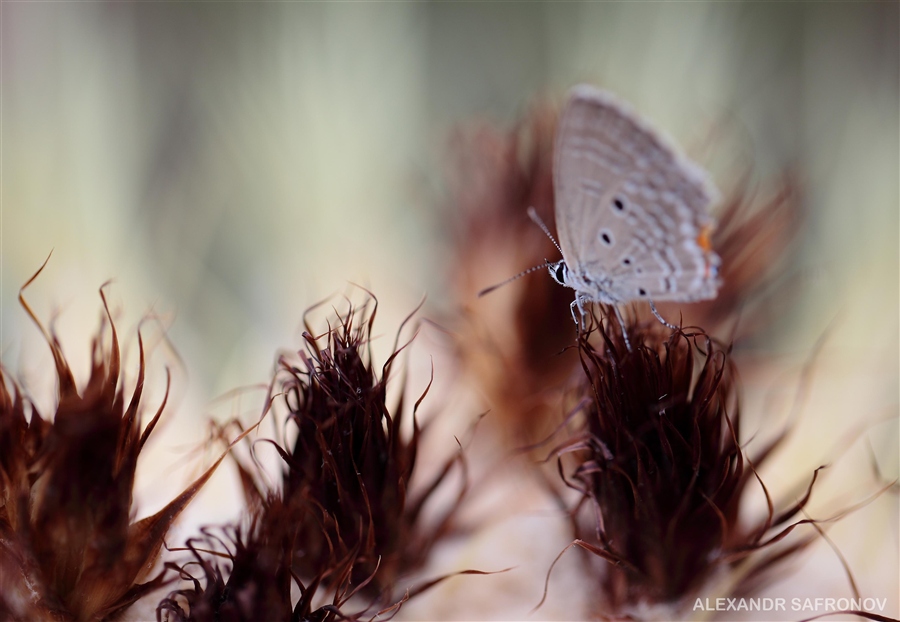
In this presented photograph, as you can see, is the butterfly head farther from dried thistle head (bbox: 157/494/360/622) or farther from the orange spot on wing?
dried thistle head (bbox: 157/494/360/622)

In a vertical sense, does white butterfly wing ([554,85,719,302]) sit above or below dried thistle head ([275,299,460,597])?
above

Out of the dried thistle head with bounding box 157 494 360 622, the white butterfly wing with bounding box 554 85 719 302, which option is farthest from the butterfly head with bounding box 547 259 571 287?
the dried thistle head with bounding box 157 494 360 622

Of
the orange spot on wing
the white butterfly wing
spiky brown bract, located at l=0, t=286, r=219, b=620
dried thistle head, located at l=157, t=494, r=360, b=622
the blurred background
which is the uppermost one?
the blurred background

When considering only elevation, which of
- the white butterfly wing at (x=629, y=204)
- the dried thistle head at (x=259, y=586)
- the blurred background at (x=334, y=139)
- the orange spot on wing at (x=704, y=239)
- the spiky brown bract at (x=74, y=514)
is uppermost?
the blurred background at (x=334, y=139)

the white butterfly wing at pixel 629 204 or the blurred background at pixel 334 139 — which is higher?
the blurred background at pixel 334 139

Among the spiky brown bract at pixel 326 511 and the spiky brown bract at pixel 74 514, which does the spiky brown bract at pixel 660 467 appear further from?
the spiky brown bract at pixel 74 514

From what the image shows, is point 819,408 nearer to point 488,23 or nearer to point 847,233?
point 847,233

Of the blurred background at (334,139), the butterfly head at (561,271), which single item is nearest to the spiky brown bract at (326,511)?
the butterfly head at (561,271)

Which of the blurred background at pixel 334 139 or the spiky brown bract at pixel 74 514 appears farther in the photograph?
the blurred background at pixel 334 139
